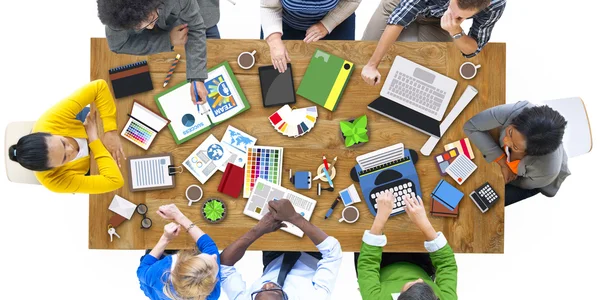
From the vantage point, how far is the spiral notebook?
259 centimetres

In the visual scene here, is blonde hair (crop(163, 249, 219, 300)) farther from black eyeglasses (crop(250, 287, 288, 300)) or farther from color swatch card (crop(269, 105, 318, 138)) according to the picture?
color swatch card (crop(269, 105, 318, 138))

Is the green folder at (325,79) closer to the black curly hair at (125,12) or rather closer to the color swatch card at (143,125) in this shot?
the color swatch card at (143,125)

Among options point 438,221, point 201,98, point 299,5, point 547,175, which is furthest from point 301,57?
point 547,175

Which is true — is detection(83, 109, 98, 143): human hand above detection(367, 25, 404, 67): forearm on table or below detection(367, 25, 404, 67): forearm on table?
below

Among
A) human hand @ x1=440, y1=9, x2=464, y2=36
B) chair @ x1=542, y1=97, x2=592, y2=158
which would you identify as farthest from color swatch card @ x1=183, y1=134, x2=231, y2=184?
chair @ x1=542, y1=97, x2=592, y2=158

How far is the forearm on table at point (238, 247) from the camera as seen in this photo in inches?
97.9

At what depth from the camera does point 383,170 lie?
2.59 meters

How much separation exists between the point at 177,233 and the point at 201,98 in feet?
2.05

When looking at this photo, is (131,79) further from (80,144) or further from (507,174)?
(507,174)

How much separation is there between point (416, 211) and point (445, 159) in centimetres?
30

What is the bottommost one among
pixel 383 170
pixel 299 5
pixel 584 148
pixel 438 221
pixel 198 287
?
pixel 198 287

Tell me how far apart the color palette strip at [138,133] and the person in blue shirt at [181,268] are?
32 cm

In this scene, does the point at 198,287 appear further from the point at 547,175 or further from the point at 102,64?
the point at 547,175

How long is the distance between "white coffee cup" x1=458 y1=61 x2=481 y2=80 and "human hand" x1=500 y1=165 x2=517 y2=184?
1.49ft
